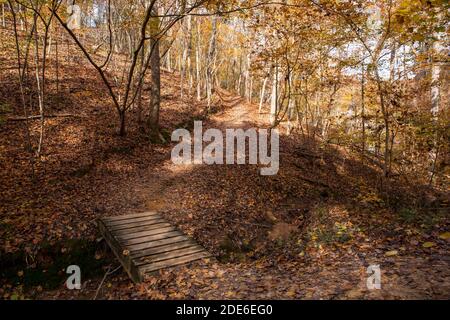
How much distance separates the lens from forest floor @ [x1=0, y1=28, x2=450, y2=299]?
4.83 m

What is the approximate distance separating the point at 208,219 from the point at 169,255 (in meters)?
2.39

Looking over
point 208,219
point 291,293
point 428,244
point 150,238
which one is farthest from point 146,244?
point 428,244

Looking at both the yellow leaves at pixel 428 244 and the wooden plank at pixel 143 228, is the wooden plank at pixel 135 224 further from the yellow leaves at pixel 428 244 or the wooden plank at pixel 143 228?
the yellow leaves at pixel 428 244

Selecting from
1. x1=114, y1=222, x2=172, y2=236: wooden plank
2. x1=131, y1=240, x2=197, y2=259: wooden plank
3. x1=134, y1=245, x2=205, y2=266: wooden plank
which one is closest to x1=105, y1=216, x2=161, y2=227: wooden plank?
x1=114, y1=222, x2=172, y2=236: wooden plank

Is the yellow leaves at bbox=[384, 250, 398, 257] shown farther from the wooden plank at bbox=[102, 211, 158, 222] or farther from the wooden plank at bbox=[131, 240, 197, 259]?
the wooden plank at bbox=[102, 211, 158, 222]

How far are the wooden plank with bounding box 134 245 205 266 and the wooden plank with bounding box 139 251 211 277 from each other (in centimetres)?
10

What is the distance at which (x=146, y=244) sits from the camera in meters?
6.29

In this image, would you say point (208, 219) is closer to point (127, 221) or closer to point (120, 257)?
point (127, 221)

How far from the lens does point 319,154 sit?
1523 centimetres

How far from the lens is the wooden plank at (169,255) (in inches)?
221

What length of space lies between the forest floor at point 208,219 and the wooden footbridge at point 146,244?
0.29 meters

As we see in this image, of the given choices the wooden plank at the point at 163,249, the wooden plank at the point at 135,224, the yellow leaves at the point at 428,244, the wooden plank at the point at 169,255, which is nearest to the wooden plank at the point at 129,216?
the wooden plank at the point at 135,224
